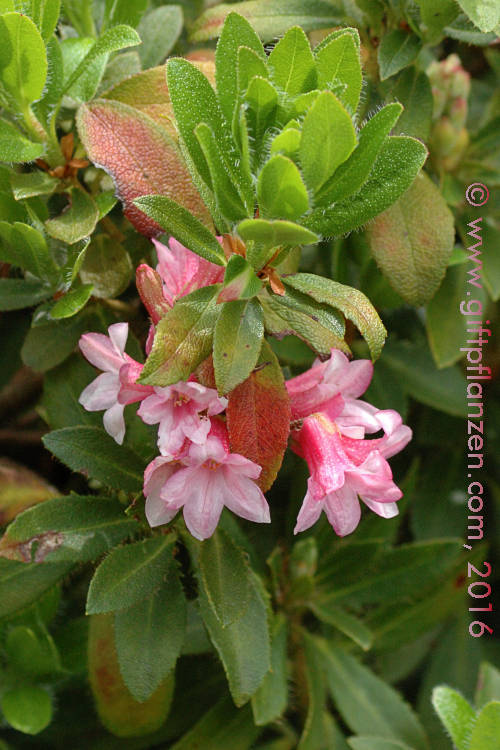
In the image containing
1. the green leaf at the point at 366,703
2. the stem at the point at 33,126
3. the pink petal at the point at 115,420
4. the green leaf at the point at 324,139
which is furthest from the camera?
the green leaf at the point at 366,703

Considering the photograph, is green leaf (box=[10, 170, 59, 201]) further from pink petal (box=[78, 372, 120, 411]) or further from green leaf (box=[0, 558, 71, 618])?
green leaf (box=[0, 558, 71, 618])

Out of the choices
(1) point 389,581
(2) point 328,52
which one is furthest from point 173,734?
(2) point 328,52

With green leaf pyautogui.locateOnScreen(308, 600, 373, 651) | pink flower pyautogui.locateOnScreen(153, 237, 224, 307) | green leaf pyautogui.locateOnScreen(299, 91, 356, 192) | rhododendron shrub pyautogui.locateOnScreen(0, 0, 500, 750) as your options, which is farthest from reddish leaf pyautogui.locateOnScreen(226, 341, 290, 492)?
green leaf pyautogui.locateOnScreen(308, 600, 373, 651)

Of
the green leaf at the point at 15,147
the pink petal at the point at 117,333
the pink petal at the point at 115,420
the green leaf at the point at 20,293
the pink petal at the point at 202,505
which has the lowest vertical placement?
the pink petal at the point at 202,505

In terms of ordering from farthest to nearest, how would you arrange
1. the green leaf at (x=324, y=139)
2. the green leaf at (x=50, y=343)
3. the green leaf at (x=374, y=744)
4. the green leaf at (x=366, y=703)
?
the green leaf at (x=366, y=703)
the green leaf at (x=374, y=744)
the green leaf at (x=50, y=343)
the green leaf at (x=324, y=139)

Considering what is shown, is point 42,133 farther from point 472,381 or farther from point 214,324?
point 472,381

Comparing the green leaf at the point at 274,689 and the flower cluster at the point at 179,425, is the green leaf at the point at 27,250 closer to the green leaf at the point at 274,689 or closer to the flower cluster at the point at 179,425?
the flower cluster at the point at 179,425

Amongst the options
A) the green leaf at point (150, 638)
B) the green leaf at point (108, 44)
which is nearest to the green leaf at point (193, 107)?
the green leaf at point (108, 44)

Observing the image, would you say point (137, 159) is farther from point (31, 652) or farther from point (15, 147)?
point (31, 652)
